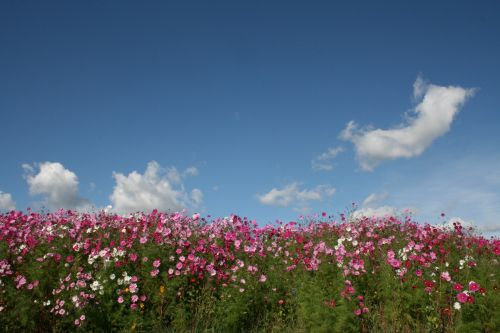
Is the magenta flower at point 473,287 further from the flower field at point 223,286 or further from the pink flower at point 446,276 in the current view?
the pink flower at point 446,276

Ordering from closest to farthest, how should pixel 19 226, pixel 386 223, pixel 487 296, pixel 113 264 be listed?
1. pixel 487 296
2. pixel 113 264
3. pixel 19 226
4. pixel 386 223

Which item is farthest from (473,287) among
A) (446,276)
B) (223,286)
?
(223,286)

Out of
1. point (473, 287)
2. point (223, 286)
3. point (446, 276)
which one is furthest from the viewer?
point (223, 286)

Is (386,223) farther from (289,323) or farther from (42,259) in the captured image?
(42,259)

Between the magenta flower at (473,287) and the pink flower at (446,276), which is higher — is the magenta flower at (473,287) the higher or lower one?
the lower one

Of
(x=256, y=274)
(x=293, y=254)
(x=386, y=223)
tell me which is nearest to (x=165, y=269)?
(x=256, y=274)

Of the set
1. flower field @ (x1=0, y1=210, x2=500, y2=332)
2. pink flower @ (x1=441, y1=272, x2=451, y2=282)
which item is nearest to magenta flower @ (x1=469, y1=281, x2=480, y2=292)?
flower field @ (x1=0, y1=210, x2=500, y2=332)

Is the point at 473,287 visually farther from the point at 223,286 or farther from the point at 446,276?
the point at 223,286

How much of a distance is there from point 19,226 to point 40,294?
3460 millimetres

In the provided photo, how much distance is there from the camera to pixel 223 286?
282 inches

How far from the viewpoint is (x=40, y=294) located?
22.7ft

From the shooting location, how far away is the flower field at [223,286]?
6359mm

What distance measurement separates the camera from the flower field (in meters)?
6.36

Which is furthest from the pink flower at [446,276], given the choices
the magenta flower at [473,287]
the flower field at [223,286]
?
the magenta flower at [473,287]
